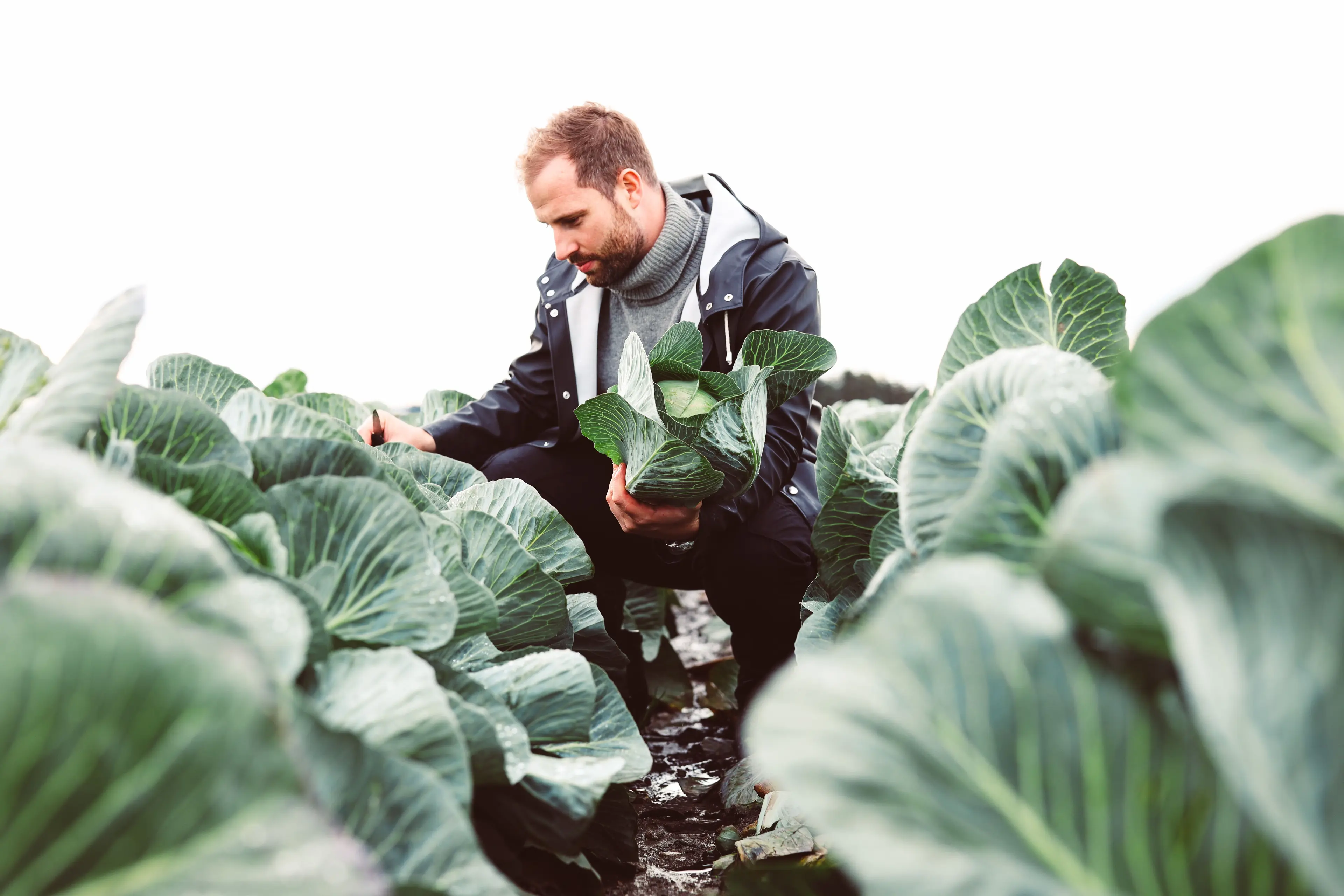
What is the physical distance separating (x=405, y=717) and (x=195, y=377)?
133 centimetres

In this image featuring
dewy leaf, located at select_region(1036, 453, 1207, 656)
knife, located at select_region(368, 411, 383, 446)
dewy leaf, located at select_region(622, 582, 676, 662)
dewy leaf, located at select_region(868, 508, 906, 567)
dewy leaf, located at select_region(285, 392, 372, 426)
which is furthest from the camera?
dewy leaf, located at select_region(622, 582, 676, 662)

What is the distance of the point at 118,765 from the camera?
549mm

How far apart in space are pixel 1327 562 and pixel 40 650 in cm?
87

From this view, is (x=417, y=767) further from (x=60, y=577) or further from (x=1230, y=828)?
(x=1230, y=828)

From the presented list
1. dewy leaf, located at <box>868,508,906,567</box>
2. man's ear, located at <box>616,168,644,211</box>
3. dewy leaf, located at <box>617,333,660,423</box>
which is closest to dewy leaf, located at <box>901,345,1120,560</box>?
dewy leaf, located at <box>868,508,906,567</box>

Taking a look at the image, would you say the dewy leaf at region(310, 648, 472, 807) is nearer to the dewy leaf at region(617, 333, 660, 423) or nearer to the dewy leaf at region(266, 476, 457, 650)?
the dewy leaf at region(266, 476, 457, 650)

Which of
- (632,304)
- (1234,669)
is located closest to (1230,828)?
(1234,669)

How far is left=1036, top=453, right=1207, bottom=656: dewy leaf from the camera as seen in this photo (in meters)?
0.62

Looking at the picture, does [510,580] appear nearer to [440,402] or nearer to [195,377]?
[195,377]

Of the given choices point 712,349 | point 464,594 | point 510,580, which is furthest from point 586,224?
point 464,594

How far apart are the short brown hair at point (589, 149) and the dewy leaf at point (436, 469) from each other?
142 cm

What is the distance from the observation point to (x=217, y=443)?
4.08 feet

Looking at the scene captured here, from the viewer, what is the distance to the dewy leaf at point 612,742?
4.78 ft

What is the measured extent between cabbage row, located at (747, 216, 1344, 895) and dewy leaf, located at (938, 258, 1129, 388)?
0.92m
